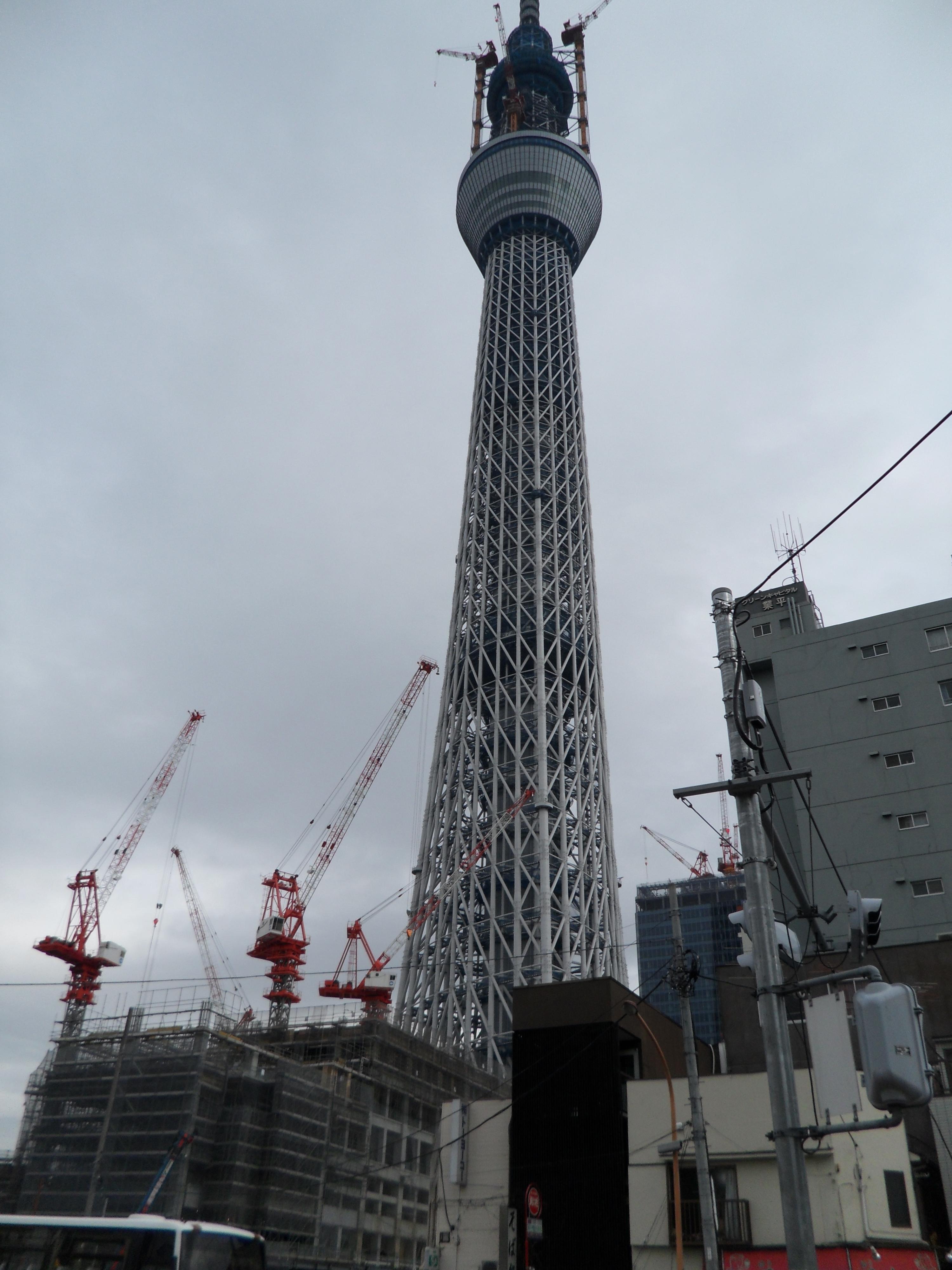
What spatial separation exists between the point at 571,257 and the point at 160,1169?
323 feet

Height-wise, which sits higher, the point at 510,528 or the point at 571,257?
the point at 571,257

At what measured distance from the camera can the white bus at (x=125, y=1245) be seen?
18.8 m

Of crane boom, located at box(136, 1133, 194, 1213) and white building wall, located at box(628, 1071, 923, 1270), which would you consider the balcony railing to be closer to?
white building wall, located at box(628, 1071, 923, 1270)

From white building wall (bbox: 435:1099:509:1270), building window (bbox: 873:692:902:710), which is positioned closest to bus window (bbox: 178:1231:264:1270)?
white building wall (bbox: 435:1099:509:1270)

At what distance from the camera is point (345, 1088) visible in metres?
44.1

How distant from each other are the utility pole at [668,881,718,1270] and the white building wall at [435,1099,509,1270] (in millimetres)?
17492

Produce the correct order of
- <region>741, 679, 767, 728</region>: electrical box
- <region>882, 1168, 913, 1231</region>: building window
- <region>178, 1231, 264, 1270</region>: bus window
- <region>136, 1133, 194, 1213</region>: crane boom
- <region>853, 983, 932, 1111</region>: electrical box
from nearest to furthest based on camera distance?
1. <region>853, 983, 932, 1111</region>: electrical box
2. <region>741, 679, 767, 728</region>: electrical box
3. <region>178, 1231, 264, 1270</region>: bus window
4. <region>882, 1168, 913, 1231</region>: building window
5. <region>136, 1133, 194, 1213</region>: crane boom

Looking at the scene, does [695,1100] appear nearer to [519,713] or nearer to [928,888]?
[928,888]

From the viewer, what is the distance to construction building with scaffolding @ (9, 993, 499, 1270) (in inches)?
1453

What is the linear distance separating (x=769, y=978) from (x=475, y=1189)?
111 ft

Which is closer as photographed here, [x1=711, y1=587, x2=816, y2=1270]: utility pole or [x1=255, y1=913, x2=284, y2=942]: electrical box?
[x1=711, y1=587, x2=816, y2=1270]: utility pole

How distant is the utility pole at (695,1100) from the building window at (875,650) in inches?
1617

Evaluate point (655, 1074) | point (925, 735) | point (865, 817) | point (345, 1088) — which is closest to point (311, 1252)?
point (345, 1088)

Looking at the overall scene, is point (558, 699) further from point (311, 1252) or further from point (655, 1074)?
point (311, 1252)
